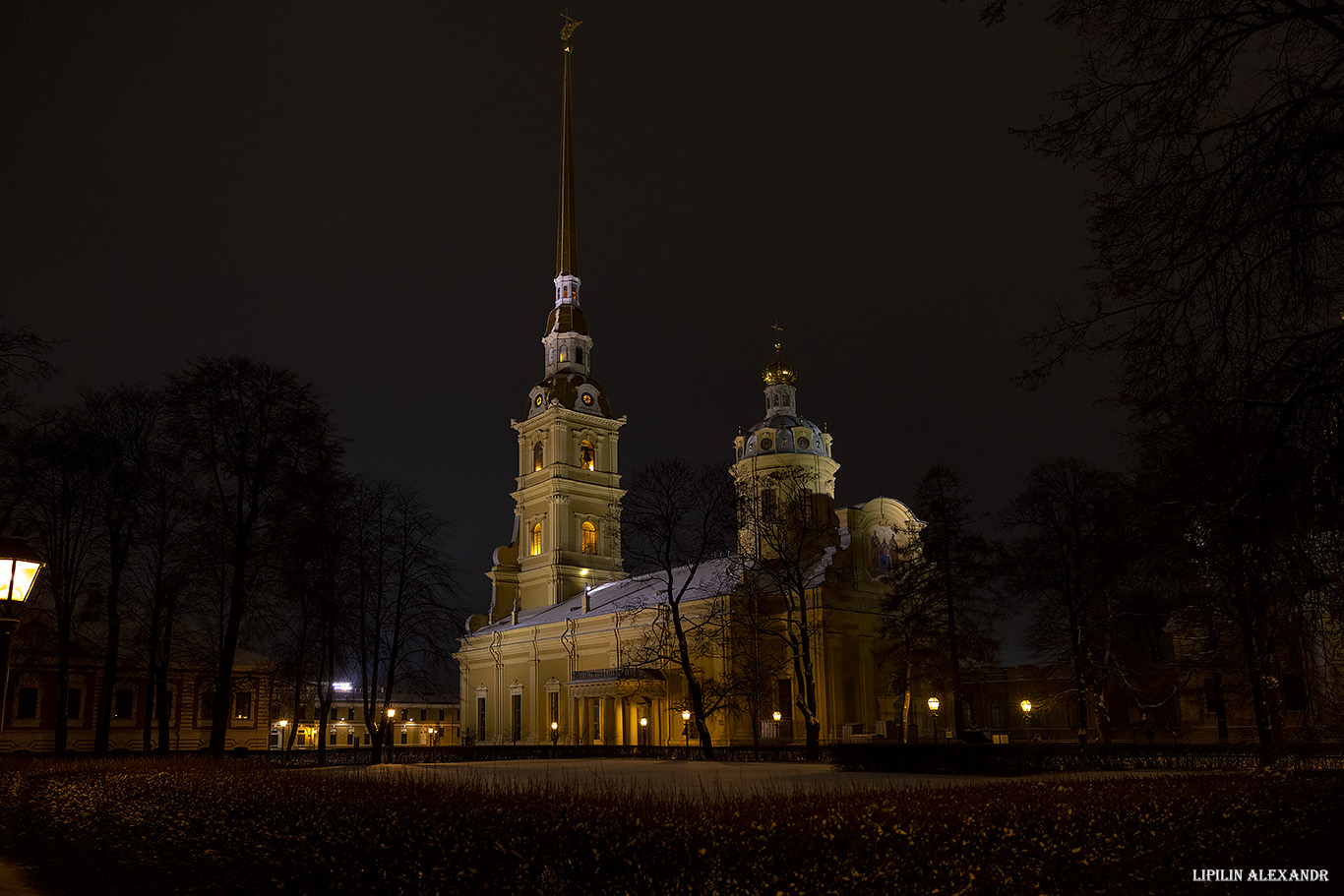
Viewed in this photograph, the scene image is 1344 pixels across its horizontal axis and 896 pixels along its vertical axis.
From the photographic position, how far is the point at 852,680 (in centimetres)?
4759

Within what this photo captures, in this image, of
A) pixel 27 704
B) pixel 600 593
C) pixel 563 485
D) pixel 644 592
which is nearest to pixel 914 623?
pixel 644 592

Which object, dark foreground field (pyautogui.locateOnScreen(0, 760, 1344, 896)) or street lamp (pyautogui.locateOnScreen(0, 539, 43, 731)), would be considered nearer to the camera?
dark foreground field (pyautogui.locateOnScreen(0, 760, 1344, 896))

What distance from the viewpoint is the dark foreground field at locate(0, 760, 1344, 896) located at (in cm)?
609

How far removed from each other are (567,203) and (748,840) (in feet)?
245

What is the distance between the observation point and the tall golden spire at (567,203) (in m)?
74.6

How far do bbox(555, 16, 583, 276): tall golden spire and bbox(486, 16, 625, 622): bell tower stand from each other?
2.78 metres

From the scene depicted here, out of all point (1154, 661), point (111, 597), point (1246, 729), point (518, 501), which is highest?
point (518, 501)

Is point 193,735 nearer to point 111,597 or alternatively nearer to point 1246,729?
point 111,597

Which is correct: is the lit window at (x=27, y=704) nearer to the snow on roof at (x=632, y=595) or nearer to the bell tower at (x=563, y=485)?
the snow on roof at (x=632, y=595)

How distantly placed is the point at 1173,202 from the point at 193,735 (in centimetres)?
4710

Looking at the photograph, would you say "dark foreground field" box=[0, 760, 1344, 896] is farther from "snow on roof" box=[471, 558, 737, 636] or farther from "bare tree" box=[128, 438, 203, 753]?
"snow on roof" box=[471, 558, 737, 636]

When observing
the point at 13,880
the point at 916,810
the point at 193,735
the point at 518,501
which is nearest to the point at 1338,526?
the point at 916,810

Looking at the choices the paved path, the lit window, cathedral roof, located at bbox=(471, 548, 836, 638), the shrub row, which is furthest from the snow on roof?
the lit window

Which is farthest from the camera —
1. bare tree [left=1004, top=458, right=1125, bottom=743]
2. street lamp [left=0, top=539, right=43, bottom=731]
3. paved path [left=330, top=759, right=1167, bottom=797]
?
bare tree [left=1004, top=458, right=1125, bottom=743]
